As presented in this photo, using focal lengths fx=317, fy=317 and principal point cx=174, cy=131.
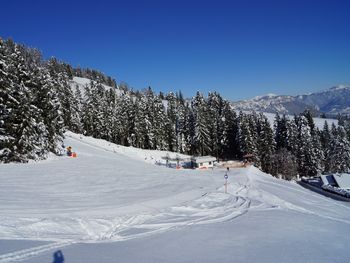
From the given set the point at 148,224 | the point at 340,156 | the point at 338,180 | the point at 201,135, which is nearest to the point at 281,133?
the point at 340,156

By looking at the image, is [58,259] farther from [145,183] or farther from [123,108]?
→ [123,108]

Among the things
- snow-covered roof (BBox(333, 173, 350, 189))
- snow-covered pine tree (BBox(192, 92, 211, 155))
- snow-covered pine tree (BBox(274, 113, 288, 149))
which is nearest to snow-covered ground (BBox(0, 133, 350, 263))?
snow-covered roof (BBox(333, 173, 350, 189))

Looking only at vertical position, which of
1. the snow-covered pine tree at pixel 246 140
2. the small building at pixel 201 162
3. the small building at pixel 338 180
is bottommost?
the small building at pixel 338 180

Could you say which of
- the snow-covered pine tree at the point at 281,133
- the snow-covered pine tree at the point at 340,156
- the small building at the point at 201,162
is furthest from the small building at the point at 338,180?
the small building at the point at 201,162

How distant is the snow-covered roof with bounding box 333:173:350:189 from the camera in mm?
58406

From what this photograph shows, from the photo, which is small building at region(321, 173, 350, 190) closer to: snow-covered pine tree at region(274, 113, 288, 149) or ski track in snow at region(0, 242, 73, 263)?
snow-covered pine tree at region(274, 113, 288, 149)

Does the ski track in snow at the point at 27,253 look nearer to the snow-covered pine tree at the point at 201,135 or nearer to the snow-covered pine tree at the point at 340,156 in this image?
the snow-covered pine tree at the point at 201,135

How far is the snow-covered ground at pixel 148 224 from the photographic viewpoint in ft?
33.3

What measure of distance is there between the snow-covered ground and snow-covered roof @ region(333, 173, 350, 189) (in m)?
40.3

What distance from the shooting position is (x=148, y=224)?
48.5 ft

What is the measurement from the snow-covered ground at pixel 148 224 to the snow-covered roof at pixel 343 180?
40.3 m

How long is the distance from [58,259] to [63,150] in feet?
117

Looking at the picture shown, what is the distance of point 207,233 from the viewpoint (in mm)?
13164

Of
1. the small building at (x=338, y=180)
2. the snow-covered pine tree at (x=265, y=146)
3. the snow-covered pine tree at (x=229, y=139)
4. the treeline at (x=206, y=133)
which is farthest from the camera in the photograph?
the snow-covered pine tree at (x=229, y=139)
